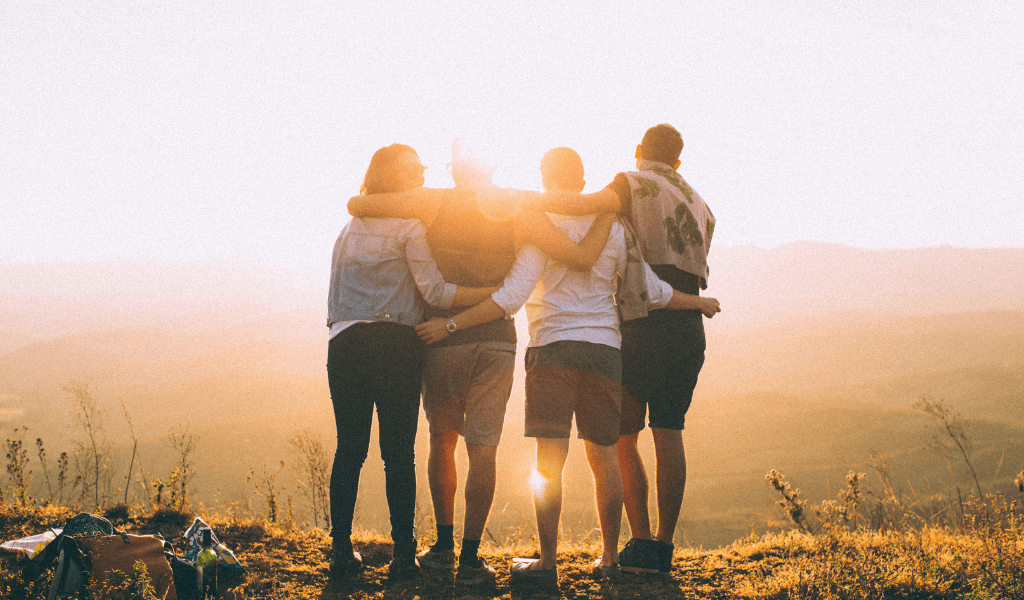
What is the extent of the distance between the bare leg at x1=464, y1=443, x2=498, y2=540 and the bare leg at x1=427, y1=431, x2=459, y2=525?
19 centimetres

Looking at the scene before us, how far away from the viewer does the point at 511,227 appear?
3.40 metres

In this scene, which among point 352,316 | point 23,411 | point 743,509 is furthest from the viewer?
point 23,411

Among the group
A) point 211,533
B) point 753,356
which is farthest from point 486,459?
point 753,356

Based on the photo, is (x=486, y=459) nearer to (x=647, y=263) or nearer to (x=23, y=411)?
(x=647, y=263)

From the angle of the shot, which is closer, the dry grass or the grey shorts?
the dry grass

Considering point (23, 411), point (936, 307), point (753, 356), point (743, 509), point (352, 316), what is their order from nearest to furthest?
1. point (352, 316)
2. point (743, 509)
3. point (23, 411)
4. point (753, 356)
5. point (936, 307)

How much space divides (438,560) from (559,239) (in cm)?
190

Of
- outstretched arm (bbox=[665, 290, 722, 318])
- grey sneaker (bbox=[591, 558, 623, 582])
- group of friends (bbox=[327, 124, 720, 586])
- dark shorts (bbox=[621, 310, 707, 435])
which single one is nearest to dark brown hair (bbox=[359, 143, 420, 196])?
group of friends (bbox=[327, 124, 720, 586])

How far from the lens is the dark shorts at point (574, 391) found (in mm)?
3199

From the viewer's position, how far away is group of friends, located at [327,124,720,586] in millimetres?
3189

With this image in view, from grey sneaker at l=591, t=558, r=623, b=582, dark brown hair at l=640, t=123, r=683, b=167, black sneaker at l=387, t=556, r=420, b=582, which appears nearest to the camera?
black sneaker at l=387, t=556, r=420, b=582

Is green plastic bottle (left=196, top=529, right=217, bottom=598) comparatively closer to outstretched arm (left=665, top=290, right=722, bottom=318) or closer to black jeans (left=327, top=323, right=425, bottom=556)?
black jeans (left=327, top=323, right=425, bottom=556)

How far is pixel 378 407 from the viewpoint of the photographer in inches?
125

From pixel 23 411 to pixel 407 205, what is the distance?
316 ft
